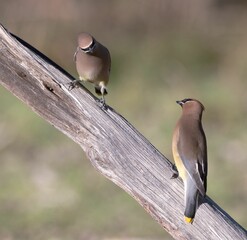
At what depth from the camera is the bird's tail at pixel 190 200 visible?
4598 mm

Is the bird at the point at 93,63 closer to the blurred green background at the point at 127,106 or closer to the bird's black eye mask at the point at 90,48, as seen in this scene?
the bird's black eye mask at the point at 90,48

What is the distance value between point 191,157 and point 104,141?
42 cm

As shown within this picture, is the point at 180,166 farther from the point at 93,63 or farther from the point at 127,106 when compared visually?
the point at 127,106

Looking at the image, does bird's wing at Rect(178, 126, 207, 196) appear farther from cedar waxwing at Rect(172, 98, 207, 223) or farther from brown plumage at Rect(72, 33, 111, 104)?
brown plumage at Rect(72, 33, 111, 104)

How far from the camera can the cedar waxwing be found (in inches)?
184

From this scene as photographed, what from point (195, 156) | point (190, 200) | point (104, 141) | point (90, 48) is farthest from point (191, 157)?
point (90, 48)

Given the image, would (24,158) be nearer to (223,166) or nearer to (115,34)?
(223,166)

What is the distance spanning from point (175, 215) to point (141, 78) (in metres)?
7.36

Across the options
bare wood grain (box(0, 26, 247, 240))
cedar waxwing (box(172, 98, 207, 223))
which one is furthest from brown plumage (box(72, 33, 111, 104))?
cedar waxwing (box(172, 98, 207, 223))

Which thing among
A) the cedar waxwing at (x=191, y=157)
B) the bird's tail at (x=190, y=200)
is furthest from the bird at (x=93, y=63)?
the bird's tail at (x=190, y=200)

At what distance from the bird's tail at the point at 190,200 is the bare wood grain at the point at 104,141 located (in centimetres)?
6

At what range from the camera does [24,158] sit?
9758 mm

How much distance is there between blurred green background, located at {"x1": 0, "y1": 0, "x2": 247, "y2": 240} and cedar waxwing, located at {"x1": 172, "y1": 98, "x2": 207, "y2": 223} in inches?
114

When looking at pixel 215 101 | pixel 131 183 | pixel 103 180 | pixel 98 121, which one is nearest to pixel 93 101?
pixel 98 121
